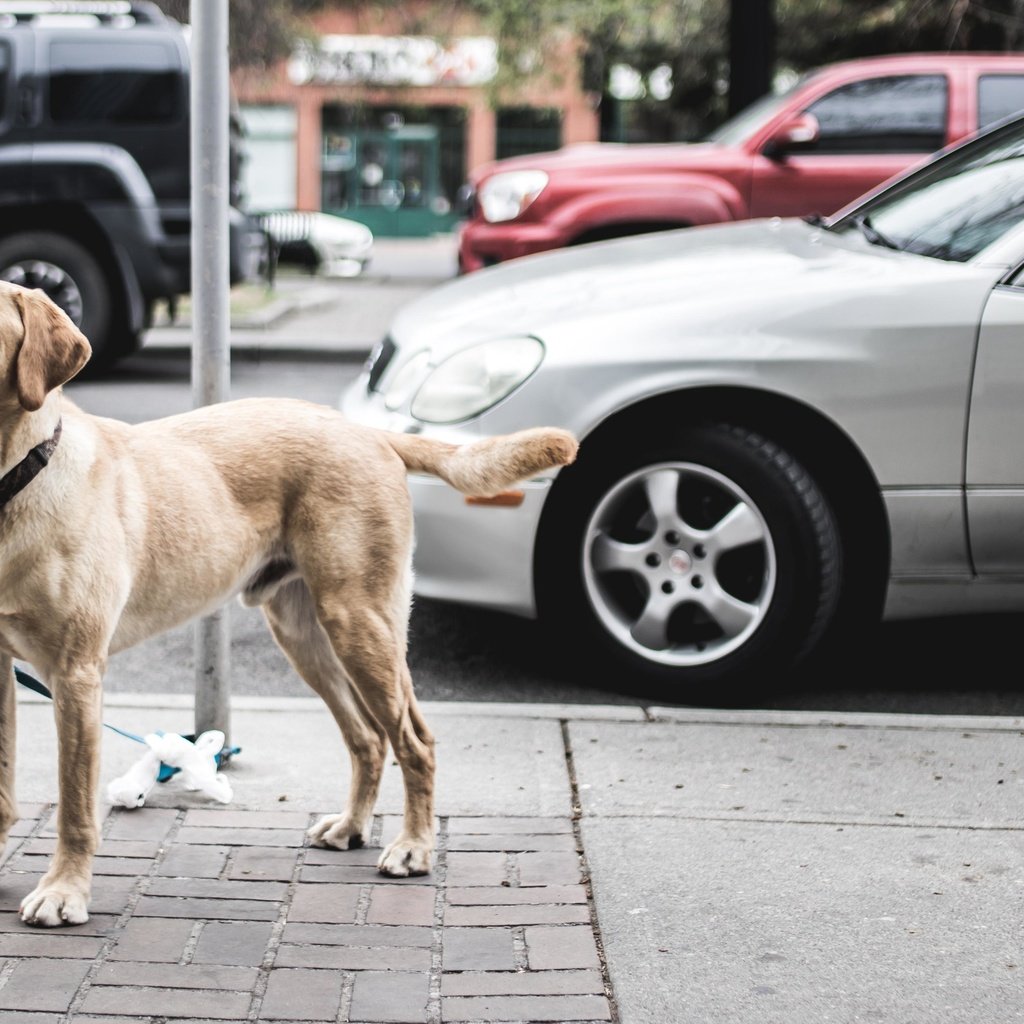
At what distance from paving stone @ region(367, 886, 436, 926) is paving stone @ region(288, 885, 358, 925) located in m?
0.04

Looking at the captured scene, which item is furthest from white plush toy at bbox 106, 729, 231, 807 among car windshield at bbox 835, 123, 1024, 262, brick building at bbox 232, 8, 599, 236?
brick building at bbox 232, 8, 599, 236

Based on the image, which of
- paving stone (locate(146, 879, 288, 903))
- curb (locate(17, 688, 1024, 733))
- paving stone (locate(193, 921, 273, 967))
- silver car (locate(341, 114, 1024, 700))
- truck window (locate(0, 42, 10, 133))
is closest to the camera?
paving stone (locate(193, 921, 273, 967))

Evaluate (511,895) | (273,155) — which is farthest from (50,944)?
(273,155)

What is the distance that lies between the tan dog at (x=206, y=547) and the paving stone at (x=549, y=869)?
0.22 metres

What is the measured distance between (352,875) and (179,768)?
649 millimetres

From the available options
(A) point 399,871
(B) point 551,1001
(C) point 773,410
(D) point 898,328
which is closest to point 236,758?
(A) point 399,871

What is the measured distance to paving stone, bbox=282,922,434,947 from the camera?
3.17m

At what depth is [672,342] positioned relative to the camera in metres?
4.69

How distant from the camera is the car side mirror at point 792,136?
9.48 meters

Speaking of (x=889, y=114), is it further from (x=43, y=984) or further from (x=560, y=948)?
(x=43, y=984)

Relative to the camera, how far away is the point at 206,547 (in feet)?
11.2

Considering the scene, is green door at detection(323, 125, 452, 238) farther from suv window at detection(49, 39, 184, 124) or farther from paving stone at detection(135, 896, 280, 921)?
paving stone at detection(135, 896, 280, 921)

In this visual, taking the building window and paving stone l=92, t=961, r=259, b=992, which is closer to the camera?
paving stone l=92, t=961, r=259, b=992

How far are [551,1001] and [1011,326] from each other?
2.56 metres
